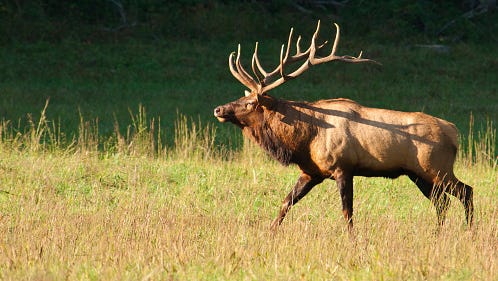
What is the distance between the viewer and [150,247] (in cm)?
771

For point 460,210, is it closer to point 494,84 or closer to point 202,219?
point 202,219

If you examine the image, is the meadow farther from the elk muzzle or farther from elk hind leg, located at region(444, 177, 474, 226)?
the elk muzzle

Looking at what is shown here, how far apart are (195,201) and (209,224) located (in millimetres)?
1080

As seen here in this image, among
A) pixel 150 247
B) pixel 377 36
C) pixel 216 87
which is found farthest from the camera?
Result: pixel 377 36

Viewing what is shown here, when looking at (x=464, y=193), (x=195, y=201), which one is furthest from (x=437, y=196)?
(x=195, y=201)

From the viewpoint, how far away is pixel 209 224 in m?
9.10

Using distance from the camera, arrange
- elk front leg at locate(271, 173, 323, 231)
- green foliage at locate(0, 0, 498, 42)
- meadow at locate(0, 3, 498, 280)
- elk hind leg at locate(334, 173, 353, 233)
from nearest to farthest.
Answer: meadow at locate(0, 3, 498, 280) < elk hind leg at locate(334, 173, 353, 233) < elk front leg at locate(271, 173, 323, 231) < green foliage at locate(0, 0, 498, 42)

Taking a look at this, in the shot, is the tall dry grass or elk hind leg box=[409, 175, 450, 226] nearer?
the tall dry grass

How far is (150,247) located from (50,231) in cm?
99

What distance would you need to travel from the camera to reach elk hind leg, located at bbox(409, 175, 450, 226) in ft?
30.0

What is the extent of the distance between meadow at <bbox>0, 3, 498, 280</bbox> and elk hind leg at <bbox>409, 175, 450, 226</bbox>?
22 centimetres

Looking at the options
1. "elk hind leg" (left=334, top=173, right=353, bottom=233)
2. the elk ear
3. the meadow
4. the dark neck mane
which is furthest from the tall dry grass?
the elk ear

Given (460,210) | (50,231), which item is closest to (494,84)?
(460,210)

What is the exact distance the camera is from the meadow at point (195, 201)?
7.18m
